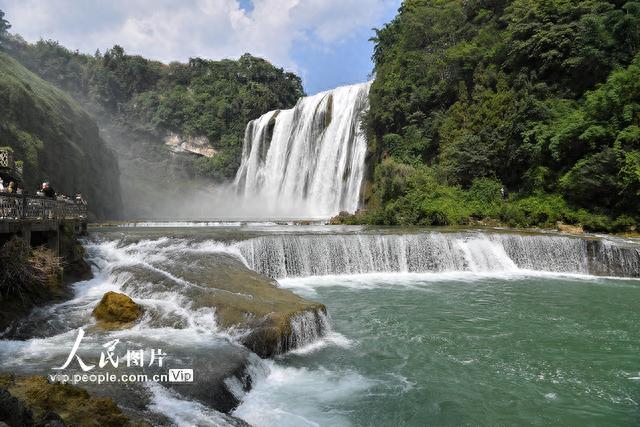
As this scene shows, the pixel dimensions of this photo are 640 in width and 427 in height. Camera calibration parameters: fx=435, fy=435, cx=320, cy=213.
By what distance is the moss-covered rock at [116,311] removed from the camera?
8275 millimetres

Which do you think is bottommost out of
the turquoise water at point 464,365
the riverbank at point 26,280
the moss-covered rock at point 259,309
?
the turquoise water at point 464,365

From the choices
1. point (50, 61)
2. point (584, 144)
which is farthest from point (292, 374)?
point (50, 61)

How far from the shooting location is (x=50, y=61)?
56062 mm

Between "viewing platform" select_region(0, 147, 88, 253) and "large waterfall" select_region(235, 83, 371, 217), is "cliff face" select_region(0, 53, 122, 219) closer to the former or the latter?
"viewing platform" select_region(0, 147, 88, 253)

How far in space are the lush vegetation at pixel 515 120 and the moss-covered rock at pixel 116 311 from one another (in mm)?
17937

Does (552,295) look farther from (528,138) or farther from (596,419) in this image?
(528,138)

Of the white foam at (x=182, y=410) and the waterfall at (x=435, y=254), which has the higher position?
the waterfall at (x=435, y=254)

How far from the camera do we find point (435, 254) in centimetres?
1636

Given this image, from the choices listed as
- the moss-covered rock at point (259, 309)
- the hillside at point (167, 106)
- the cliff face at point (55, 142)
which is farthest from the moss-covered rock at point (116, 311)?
the hillside at point (167, 106)

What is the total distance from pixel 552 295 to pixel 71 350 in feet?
38.9

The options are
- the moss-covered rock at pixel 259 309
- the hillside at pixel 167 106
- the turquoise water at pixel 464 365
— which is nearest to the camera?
the turquoise water at pixel 464 365

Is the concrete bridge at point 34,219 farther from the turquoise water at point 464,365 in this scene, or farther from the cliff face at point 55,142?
the cliff face at point 55,142

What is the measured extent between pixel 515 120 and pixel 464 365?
19600 millimetres

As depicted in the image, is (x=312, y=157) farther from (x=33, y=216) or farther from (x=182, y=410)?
(x=182, y=410)
